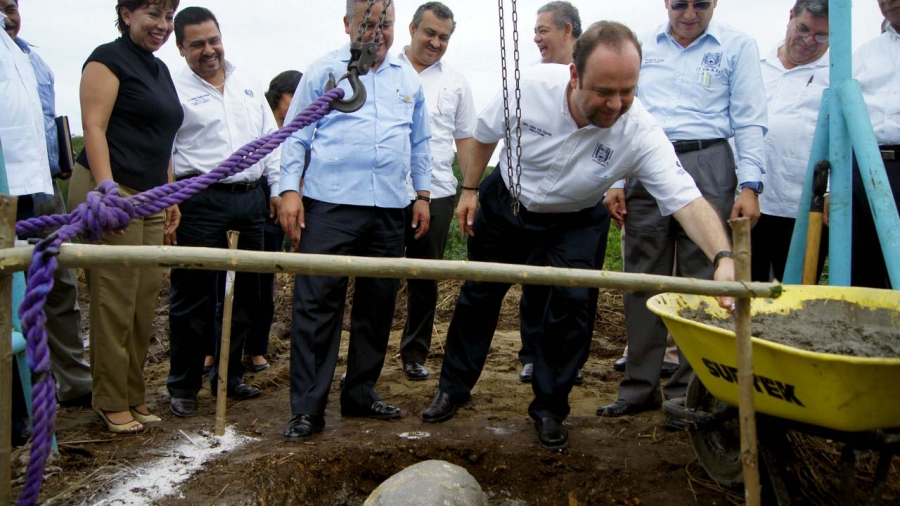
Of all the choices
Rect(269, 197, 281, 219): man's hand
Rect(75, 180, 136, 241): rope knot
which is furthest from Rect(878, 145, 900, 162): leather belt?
Rect(75, 180, 136, 241): rope knot

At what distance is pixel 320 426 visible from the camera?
12.6 ft

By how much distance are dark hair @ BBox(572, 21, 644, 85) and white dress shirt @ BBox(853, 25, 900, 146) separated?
5.26ft

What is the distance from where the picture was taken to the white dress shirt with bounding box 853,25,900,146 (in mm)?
3895

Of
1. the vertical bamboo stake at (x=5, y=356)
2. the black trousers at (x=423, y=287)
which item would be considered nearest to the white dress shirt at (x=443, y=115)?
the black trousers at (x=423, y=287)

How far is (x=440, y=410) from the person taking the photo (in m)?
4.07

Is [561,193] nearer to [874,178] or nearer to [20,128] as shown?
[874,178]

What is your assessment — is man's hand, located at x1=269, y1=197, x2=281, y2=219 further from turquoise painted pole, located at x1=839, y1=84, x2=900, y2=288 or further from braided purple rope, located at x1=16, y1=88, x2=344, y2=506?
turquoise painted pole, located at x1=839, y1=84, x2=900, y2=288

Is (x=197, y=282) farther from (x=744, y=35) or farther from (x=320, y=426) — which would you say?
(x=744, y=35)

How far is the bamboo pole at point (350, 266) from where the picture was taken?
192cm

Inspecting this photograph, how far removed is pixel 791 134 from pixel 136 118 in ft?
12.0

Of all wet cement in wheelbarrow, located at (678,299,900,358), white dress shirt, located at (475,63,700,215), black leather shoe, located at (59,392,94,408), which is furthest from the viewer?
black leather shoe, located at (59,392,94,408)

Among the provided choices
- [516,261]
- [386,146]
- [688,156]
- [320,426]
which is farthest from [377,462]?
[688,156]

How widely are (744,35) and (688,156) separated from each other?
0.71 metres

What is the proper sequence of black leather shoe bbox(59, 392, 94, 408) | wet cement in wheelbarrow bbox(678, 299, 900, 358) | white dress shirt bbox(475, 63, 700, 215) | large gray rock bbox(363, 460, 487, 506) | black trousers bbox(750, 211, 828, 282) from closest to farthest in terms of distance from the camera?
wet cement in wheelbarrow bbox(678, 299, 900, 358) < large gray rock bbox(363, 460, 487, 506) < white dress shirt bbox(475, 63, 700, 215) < black leather shoe bbox(59, 392, 94, 408) < black trousers bbox(750, 211, 828, 282)
